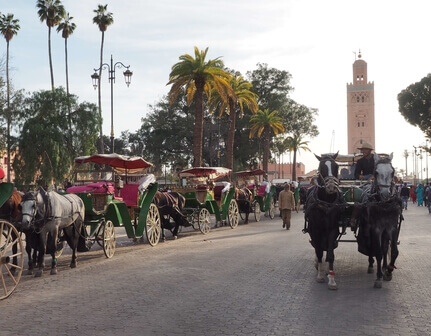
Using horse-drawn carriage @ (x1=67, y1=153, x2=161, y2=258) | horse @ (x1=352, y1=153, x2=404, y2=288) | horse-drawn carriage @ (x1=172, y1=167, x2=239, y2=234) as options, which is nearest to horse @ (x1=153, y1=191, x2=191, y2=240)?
horse-drawn carriage @ (x1=172, y1=167, x2=239, y2=234)

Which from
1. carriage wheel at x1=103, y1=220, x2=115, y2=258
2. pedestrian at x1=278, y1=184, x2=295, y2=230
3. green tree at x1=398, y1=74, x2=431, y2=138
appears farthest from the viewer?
green tree at x1=398, y1=74, x2=431, y2=138

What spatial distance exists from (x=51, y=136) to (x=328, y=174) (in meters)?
30.5

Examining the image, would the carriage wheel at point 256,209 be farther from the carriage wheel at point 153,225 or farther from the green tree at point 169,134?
the green tree at point 169,134

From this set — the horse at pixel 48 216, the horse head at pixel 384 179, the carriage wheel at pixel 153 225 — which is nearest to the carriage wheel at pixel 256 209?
the carriage wheel at pixel 153 225

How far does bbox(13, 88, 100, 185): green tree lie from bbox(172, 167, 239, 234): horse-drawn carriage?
683 inches

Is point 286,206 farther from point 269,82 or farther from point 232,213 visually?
point 269,82

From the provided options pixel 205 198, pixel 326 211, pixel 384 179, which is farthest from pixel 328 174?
pixel 205 198

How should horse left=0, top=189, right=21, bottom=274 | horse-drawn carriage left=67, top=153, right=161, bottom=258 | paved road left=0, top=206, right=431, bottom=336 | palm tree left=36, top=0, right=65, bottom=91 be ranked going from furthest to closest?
palm tree left=36, top=0, right=65, bottom=91
horse-drawn carriage left=67, top=153, right=161, bottom=258
horse left=0, top=189, right=21, bottom=274
paved road left=0, top=206, right=431, bottom=336

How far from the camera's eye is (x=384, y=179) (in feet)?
27.1

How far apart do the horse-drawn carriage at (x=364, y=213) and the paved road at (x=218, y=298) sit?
0.52 m

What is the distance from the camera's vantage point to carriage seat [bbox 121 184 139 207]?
1384 cm

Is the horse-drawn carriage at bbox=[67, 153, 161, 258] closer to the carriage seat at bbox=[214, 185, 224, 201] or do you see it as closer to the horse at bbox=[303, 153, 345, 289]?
the horse at bbox=[303, 153, 345, 289]

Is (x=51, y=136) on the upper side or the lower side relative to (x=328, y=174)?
upper

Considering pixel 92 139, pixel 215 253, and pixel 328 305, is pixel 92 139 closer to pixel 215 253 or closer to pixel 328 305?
pixel 215 253
